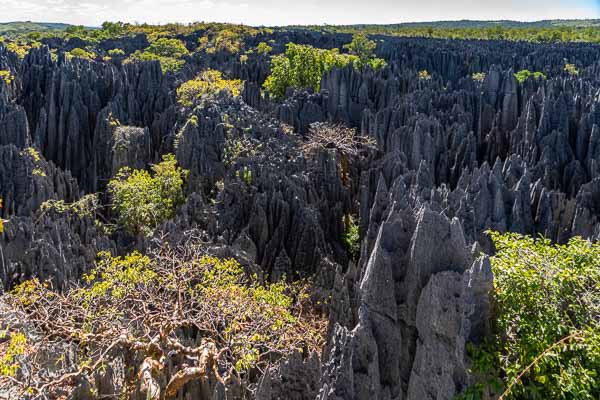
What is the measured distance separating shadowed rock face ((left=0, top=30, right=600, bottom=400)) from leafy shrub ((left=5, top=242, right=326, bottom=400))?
1.33 metres

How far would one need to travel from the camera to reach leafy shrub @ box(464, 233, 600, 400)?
7.45 metres

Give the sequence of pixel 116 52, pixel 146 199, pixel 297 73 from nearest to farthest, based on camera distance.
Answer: pixel 146 199 < pixel 297 73 < pixel 116 52

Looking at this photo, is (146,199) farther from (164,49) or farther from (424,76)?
(164,49)

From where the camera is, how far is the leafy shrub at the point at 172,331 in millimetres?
9867

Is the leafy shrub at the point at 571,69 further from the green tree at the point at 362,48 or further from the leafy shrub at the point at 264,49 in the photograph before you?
the leafy shrub at the point at 264,49

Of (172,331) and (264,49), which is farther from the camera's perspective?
(264,49)

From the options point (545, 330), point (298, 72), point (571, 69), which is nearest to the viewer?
point (545, 330)

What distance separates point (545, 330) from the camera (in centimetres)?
805

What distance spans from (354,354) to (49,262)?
10.3 meters

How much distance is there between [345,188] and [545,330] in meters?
15.9

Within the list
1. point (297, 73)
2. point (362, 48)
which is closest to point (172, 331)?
point (297, 73)

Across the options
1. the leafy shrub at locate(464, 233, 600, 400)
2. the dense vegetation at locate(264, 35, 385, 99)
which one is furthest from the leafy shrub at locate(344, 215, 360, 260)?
the dense vegetation at locate(264, 35, 385, 99)

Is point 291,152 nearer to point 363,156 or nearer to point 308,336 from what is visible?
point 363,156

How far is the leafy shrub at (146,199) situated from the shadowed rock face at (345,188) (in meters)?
1.36
